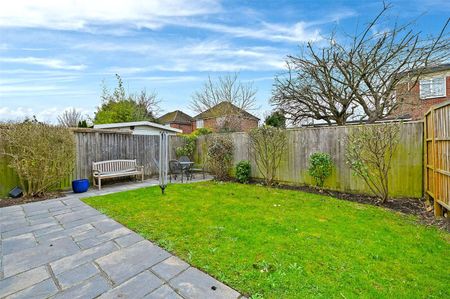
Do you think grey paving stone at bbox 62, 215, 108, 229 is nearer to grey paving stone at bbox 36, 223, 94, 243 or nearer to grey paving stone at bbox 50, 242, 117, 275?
grey paving stone at bbox 36, 223, 94, 243

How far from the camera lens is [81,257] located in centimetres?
276

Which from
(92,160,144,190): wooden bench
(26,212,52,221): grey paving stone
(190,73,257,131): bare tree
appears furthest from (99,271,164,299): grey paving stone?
(190,73,257,131): bare tree

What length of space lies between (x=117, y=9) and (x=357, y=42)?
9183mm

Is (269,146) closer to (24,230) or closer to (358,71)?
(358,71)

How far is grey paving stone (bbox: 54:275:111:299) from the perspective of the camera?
203cm

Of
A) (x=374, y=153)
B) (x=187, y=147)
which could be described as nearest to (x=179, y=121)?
(x=187, y=147)

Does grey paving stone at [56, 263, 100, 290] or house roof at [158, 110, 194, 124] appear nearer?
grey paving stone at [56, 263, 100, 290]

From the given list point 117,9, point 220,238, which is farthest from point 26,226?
point 117,9

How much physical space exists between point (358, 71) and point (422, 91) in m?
6.82

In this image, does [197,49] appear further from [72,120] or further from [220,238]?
[72,120]

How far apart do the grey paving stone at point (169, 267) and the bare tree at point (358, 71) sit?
34.3ft

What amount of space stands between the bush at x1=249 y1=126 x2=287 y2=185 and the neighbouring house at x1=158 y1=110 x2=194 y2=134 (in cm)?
2264

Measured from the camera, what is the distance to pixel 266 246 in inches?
116

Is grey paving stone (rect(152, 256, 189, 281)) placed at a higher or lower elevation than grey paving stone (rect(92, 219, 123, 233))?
lower
